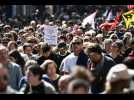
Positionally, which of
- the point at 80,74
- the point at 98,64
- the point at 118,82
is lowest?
the point at 98,64

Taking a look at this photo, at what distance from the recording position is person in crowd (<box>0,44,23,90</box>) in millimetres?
11320

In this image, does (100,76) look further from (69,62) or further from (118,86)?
(118,86)

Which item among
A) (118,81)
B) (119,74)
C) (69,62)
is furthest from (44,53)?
(118,81)

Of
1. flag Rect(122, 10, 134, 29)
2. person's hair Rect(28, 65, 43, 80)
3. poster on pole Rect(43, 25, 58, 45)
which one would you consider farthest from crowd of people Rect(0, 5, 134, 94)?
flag Rect(122, 10, 134, 29)

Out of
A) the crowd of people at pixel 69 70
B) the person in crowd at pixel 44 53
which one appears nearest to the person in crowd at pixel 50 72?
the crowd of people at pixel 69 70

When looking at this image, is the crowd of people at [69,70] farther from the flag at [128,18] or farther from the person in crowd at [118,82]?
the flag at [128,18]

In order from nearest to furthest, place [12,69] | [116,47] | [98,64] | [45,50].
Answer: [98,64] → [12,69] → [45,50] → [116,47]

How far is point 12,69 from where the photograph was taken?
1160cm

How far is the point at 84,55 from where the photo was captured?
515 inches

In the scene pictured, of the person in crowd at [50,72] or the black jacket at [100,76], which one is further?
the person in crowd at [50,72]

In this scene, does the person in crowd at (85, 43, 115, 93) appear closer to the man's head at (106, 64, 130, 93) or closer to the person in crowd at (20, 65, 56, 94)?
the person in crowd at (20, 65, 56, 94)

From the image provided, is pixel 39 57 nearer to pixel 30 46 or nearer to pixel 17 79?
pixel 30 46

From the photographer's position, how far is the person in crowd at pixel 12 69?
1132cm
